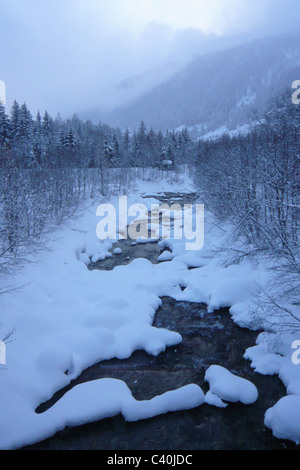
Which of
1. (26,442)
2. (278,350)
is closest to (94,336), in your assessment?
(26,442)

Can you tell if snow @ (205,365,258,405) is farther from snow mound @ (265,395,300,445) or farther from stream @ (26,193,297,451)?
snow mound @ (265,395,300,445)

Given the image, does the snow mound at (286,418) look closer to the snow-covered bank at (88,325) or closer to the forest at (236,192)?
the snow-covered bank at (88,325)

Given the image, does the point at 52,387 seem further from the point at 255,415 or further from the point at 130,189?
the point at 130,189

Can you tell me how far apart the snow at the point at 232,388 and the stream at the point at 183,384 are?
0.14 m

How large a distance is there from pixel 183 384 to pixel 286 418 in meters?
1.99

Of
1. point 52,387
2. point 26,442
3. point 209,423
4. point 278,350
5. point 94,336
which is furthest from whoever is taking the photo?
point 94,336

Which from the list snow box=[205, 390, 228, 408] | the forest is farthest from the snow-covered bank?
the forest

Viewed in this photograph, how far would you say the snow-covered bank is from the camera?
4801 millimetres

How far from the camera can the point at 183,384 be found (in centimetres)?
557

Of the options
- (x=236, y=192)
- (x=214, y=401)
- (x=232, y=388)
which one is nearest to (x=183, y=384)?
(x=214, y=401)

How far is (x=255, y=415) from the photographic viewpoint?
482 cm

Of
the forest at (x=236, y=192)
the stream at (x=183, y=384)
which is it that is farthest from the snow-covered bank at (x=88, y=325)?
the forest at (x=236, y=192)

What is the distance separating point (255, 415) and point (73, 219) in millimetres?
15880

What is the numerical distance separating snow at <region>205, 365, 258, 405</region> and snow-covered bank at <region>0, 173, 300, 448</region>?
0.14 ft
